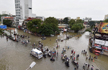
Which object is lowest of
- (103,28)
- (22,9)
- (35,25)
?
(103,28)

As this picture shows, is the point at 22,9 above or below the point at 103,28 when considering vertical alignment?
above

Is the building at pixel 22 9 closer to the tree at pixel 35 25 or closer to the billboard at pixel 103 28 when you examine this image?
the tree at pixel 35 25

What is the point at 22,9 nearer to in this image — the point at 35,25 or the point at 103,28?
the point at 35,25

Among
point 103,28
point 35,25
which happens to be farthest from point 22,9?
point 103,28

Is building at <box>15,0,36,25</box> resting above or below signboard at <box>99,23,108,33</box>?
above

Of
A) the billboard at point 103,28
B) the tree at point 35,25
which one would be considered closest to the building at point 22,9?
the tree at point 35,25

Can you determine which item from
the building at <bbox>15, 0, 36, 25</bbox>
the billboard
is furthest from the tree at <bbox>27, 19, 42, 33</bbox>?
the building at <bbox>15, 0, 36, 25</bbox>

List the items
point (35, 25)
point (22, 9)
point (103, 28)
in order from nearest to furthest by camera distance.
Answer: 1. point (103, 28)
2. point (35, 25)
3. point (22, 9)

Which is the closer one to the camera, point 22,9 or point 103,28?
point 103,28

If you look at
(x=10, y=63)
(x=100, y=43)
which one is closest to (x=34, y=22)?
(x=10, y=63)

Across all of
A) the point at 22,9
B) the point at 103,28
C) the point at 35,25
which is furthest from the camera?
the point at 22,9

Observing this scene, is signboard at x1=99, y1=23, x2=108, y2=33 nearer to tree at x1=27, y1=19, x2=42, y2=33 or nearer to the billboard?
the billboard
